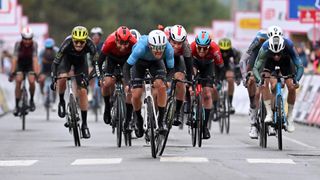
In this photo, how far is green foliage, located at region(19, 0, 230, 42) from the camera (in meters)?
115

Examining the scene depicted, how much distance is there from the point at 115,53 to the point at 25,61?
6405 mm

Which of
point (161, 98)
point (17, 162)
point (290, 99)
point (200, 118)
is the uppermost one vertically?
point (161, 98)

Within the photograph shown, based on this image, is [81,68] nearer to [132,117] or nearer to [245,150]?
[132,117]

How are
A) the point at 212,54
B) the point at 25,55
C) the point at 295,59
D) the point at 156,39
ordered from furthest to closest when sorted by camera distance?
the point at 25,55 → the point at 212,54 → the point at 295,59 → the point at 156,39

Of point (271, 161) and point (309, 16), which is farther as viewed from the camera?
point (309, 16)

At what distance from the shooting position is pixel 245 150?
18266 mm

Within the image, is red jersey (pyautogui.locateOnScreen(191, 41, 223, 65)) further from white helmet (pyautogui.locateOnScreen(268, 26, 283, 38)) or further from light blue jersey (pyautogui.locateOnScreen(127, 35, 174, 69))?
light blue jersey (pyautogui.locateOnScreen(127, 35, 174, 69))

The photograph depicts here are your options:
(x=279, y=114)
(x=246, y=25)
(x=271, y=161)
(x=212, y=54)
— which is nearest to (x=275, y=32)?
(x=212, y=54)

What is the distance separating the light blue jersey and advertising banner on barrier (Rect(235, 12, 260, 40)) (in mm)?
39141

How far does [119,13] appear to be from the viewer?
143m

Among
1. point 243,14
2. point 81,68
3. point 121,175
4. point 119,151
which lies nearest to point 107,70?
point 81,68

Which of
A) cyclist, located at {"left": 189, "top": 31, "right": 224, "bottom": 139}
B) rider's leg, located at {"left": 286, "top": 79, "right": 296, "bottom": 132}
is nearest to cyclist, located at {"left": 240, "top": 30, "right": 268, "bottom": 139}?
cyclist, located at {"left": 189, "top": 31, "right": 224, "bottom": 139}

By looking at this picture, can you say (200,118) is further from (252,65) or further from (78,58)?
(78,58)

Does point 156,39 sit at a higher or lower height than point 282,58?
higher
